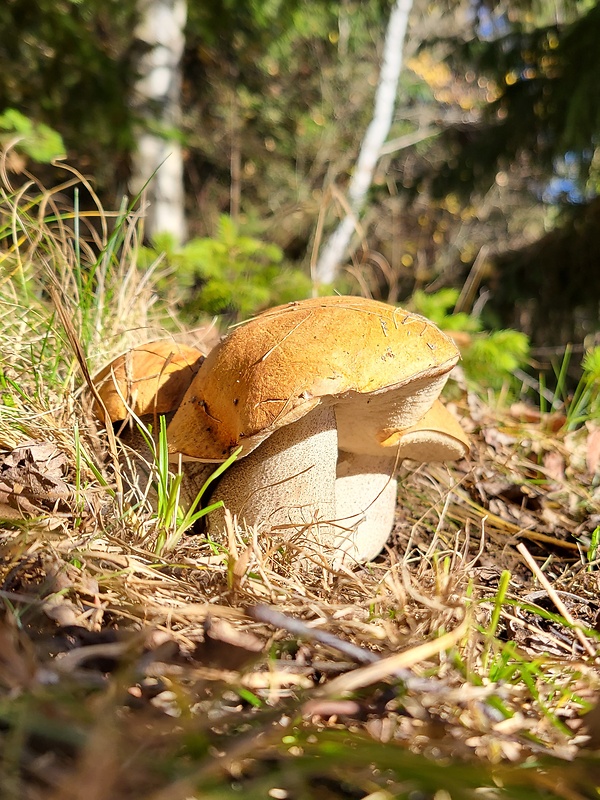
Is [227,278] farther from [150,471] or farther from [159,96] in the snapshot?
[159,96]

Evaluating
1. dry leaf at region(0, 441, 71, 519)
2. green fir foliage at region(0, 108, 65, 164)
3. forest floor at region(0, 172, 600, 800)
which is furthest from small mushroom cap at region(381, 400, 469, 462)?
green fir foliage at region(0, 108, 65, 164)

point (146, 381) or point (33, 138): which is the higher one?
point (33, 138)

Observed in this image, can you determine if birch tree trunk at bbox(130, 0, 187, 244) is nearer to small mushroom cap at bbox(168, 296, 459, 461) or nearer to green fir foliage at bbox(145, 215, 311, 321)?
green fir foliage at bbox(145, 215, 311, 321)

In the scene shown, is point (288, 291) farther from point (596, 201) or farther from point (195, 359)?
point (596, 201)

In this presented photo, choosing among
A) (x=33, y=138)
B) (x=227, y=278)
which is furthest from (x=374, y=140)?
(x=33, y=138)

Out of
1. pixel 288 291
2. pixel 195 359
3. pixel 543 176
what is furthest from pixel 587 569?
pixel 543 176

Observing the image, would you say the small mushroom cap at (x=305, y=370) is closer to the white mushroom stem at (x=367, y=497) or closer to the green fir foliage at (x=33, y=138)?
the white mushroom stem at (x=367, y=497)

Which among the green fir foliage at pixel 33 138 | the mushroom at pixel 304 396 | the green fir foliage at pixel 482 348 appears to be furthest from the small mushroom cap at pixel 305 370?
the green fir foliage at pixel 33 138
